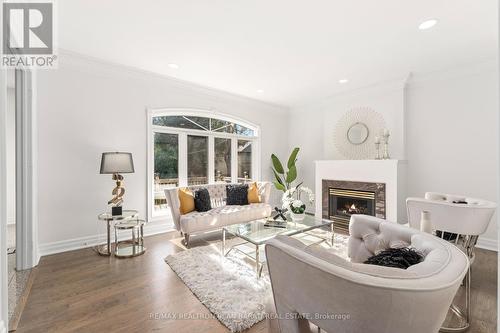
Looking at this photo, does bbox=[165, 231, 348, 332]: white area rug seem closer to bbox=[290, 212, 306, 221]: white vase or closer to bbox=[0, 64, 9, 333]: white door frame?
bbox=[290, 212, 306, 221]: white vase

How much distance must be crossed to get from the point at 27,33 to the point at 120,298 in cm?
286

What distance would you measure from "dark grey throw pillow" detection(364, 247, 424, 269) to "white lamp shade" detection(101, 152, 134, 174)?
3.04 meters

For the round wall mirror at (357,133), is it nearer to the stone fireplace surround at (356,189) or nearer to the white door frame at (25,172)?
the stone fireplace surround at (356,189)

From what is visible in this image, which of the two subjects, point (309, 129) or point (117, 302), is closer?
point (117, 302)

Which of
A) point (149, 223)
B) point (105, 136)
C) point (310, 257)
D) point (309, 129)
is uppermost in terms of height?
point (309, 129)

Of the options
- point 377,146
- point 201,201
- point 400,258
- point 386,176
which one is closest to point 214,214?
point 201,201

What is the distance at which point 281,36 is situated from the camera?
107 inches

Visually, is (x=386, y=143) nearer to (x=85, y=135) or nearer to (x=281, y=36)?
(x=281, y=36)

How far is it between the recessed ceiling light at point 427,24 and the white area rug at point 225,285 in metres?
3.04

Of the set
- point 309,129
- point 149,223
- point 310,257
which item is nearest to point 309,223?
point 310,257

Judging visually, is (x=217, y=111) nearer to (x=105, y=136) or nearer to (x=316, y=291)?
(x=105, y=136)

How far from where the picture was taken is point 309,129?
574cm

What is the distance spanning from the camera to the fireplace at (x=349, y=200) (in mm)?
4102

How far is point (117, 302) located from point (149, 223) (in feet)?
6.55
